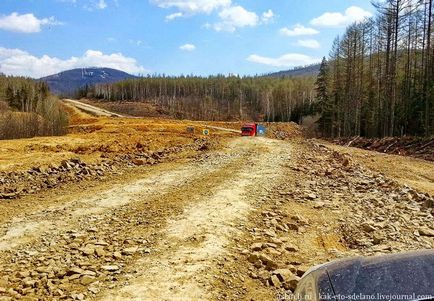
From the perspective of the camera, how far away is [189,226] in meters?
7.56

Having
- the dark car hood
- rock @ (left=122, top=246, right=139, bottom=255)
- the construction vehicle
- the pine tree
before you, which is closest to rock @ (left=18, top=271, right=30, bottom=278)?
rock @ (left=122, top=246, right=139, bottom=255)

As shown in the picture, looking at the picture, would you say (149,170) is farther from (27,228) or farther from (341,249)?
(341,249)

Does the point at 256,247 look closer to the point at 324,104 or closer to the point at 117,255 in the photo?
the point at 117,255

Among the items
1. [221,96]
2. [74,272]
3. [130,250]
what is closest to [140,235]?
[130,250]

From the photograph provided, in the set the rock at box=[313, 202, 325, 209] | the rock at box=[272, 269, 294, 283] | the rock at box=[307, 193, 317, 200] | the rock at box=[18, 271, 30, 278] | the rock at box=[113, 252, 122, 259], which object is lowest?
the rock at box=[272, 269, 294, 283]

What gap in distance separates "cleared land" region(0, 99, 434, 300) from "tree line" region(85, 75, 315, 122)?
64564 mm

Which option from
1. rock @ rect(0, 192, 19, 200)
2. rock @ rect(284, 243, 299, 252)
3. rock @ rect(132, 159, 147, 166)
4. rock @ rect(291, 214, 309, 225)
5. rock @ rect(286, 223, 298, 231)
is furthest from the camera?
rock @ rect(132, 159, 147, 166)

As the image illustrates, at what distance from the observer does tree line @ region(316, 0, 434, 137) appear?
33.3 m

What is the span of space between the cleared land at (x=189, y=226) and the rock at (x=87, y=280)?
0.04 feet

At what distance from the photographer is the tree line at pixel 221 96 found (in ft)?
306

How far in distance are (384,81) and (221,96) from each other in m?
86.3

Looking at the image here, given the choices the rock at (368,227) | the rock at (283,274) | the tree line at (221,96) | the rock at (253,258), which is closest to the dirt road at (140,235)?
the rock at (253,258)

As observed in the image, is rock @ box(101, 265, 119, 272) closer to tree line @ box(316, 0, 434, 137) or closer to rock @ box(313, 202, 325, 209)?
rock @ box(313, 202, 325, 209)

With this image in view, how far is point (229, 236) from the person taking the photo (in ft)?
23.4
